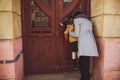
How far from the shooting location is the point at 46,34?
21.4ft

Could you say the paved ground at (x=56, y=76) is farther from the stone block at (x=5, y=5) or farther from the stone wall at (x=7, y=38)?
the stone block at (x=5, y=5)

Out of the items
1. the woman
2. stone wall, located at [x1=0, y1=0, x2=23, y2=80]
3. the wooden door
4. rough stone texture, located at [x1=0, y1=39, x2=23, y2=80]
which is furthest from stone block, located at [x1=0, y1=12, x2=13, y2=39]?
the woman

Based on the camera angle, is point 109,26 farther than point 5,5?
Yes

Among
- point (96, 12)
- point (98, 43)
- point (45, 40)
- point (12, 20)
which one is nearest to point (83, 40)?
point (98, 43)

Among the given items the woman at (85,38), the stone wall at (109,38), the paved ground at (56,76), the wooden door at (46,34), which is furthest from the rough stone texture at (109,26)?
the paved ground at (56,76)

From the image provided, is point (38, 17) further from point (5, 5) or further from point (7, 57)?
point (7, 57)

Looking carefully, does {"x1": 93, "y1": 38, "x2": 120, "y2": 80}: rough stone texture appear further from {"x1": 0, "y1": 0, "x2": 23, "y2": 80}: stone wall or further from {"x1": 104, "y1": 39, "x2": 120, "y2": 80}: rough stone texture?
{"x1": 0, "y1": 0, "x2": 23, "y2": 80}: stone wall

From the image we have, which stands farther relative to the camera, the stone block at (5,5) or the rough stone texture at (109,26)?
the rough stone texture at (109,26)

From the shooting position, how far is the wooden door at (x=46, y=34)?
6.44 m

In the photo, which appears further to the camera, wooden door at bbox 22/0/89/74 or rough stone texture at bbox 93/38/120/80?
wooden door at bbox 22/0/89/74

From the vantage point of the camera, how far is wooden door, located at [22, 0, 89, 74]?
6438 mm

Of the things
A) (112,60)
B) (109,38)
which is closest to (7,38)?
(109,38)

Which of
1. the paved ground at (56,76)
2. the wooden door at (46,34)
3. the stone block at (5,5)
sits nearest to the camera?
the stone block at (5,5)

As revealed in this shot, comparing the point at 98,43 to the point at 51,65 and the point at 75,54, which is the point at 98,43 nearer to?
the point at 75,54
